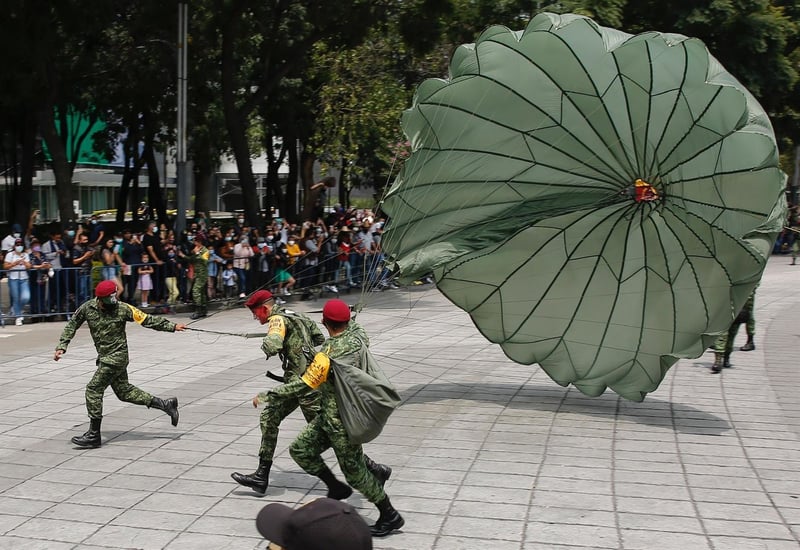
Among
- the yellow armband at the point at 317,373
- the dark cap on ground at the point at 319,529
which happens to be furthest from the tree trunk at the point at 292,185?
the dark cap on ground at the point at 319,529

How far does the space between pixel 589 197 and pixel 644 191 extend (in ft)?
1.99

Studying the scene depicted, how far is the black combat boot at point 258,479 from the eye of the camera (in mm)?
7293

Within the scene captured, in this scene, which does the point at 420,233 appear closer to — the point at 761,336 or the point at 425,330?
the point at 425,330

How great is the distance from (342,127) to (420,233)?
17624mm

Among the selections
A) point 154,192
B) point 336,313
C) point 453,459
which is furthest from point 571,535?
point 154,192

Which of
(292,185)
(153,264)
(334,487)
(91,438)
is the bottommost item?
(91,438)

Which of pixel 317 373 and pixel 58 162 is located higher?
pixel 58 162

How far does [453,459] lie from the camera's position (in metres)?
8.38

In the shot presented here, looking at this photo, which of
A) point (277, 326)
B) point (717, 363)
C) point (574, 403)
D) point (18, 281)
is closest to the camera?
point (277, 326)

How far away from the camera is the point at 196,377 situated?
12.0 metres

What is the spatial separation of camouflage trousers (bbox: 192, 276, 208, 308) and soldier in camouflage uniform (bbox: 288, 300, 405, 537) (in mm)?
10469

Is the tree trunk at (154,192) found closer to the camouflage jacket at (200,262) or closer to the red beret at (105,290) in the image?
the camouflage jacket at (200,262)

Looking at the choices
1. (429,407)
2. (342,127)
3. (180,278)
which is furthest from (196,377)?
(342,127)

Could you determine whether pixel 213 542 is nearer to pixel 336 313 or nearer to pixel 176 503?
pixel 176 503
